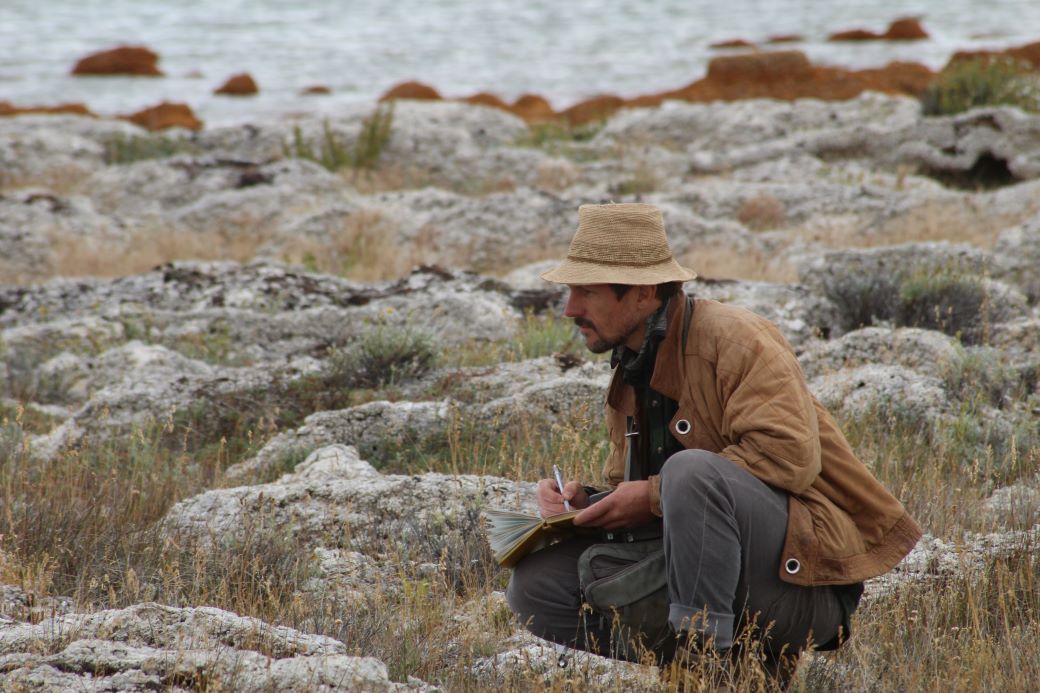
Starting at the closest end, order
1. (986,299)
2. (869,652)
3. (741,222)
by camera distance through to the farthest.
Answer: (869,652), (986,299), (741,222)

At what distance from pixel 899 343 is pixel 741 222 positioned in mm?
6283

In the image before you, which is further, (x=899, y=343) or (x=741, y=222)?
(x=741, y=222)

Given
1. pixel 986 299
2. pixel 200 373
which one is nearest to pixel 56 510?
pixel 200 373

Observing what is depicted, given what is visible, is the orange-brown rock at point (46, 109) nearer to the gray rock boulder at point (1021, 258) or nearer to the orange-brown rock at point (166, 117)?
the orange-brown rock at point (166, 117)

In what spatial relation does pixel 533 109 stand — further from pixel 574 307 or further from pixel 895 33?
pixel 574 307

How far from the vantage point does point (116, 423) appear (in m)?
6.11

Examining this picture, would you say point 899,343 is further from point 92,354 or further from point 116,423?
point 92,354

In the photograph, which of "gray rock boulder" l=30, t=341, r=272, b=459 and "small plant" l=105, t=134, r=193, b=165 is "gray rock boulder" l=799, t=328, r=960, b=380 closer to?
"gray rock boulder" l=30, t=341, r=272, b=459

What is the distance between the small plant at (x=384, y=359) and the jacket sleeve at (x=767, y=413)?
3.86 meters

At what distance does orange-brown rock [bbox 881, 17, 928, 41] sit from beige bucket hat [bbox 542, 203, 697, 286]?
38887mm

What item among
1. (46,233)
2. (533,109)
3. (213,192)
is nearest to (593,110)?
(533,109)

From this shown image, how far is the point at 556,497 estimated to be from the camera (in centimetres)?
334

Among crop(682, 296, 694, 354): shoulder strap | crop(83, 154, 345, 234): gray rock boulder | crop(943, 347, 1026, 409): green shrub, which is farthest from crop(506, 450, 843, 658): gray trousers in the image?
crop(83, 154, 345, 234): gray rock boulder

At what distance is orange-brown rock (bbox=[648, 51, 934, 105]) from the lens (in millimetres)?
25516
